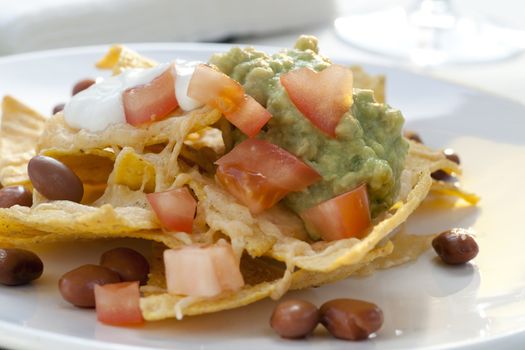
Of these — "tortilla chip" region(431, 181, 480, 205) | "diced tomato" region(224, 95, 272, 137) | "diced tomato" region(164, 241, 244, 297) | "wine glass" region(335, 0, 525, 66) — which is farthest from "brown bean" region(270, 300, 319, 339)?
"wine glass" region(335, 0, 525, 66)

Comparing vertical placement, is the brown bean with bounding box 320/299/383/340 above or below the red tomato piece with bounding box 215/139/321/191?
below

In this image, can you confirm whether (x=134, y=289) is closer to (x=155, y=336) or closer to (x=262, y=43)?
(x=155, y=336)

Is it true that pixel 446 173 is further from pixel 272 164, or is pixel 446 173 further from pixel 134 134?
pixel 134 134

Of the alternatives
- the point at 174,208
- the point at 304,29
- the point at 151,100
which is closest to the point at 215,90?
the point at 151,100

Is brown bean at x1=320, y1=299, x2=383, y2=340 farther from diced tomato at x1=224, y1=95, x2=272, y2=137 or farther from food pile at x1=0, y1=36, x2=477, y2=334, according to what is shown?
diced tomato at x1=224, y1=95, x2=272, y2=137

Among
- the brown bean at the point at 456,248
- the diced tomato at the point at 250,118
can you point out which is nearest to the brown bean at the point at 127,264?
the diced tomato at the point at 250,118

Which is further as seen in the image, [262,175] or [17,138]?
[17,138]
